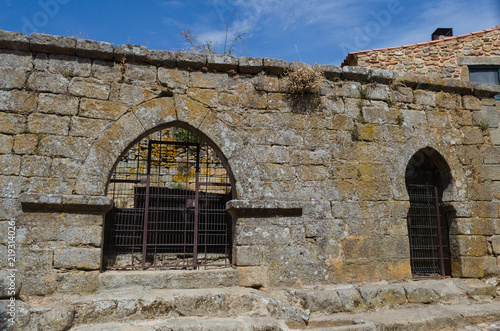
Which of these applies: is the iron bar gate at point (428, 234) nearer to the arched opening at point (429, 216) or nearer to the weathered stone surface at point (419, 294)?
the arched opening at point (429, 216)

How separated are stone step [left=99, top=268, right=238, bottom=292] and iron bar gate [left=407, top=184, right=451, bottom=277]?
294 cm

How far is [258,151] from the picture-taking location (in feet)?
17.0

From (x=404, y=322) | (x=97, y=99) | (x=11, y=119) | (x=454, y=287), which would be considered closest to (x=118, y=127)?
(x=97, y=99)

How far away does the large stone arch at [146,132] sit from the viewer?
15.1ft

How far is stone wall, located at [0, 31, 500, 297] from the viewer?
445 cm

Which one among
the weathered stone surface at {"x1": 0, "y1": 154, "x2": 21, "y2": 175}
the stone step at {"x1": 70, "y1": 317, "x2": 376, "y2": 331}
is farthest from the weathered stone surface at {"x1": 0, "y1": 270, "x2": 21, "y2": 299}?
the weathered stone surface at {"x1": 0, "y1": 154, "x2": 21, "y2": 175}

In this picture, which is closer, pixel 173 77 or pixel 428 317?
pixel 428 317

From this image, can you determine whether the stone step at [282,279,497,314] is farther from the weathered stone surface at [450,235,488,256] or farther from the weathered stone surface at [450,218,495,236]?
the weathered stone surface at [450,218,495,236]

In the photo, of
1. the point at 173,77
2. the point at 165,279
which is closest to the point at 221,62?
the point at 173,77

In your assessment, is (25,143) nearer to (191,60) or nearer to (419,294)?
(191,60)

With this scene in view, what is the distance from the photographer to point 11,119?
4539mm

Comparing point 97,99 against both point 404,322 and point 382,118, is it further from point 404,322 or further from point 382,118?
point 404,322

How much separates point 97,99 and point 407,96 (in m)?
4.42

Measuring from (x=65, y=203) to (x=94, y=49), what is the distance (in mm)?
1904
